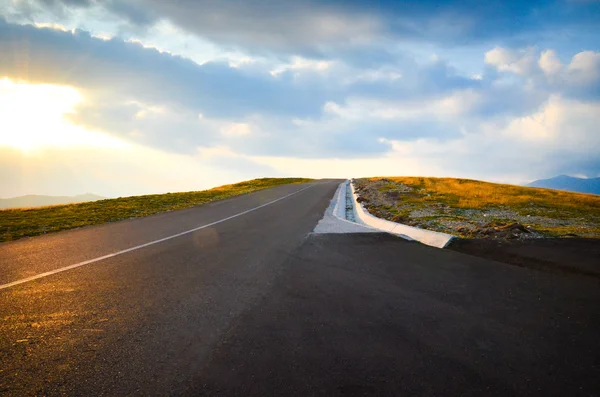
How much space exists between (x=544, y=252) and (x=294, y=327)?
6151 mm

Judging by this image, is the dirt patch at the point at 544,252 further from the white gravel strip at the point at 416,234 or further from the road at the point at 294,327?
the road at the point at 294,327

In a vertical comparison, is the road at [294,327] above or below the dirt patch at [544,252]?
below

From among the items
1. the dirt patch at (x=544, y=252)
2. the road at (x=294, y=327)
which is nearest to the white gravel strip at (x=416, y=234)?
the dirt patch at (x=544, y=252)

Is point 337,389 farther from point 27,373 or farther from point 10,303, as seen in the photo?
point 10,303

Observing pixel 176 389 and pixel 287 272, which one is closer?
pixel 176 389

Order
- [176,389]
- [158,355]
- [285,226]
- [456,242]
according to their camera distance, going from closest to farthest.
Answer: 1. [176,389]
2. [158,355]
3. [456,242]
4. [285,226]

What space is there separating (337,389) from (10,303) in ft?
13.7

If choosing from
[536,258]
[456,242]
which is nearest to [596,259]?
[536,258]

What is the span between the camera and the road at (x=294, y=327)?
2518 millimetres

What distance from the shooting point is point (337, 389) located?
7.96ft

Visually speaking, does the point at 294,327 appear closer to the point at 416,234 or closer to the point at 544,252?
the point at 416,234

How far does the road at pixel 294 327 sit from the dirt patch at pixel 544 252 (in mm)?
451

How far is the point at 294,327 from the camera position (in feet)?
11.1

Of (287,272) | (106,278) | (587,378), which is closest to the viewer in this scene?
(587,378)
